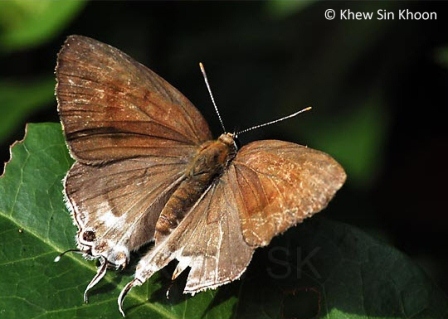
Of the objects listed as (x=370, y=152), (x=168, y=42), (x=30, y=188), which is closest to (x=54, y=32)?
(x=168, y=42)

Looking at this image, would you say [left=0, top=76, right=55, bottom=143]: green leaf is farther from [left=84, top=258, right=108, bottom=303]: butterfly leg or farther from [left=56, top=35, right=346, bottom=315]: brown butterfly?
[left=84, top=258, right=108, bottom=303]: butterfly leg

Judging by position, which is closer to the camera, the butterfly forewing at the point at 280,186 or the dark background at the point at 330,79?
the butterfly forewing at the point at 280,186

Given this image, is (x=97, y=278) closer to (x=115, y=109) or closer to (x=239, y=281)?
(x=239, y=281)

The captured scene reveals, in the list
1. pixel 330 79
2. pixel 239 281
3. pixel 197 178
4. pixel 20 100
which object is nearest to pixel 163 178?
pixel 197 178

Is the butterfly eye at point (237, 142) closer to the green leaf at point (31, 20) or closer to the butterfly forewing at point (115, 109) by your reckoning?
the butterfly forewing at point (115, 109)

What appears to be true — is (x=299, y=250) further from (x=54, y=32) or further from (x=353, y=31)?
(x=353, y=31)

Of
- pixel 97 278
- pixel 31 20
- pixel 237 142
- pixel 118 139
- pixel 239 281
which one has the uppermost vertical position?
pixel 31 20
